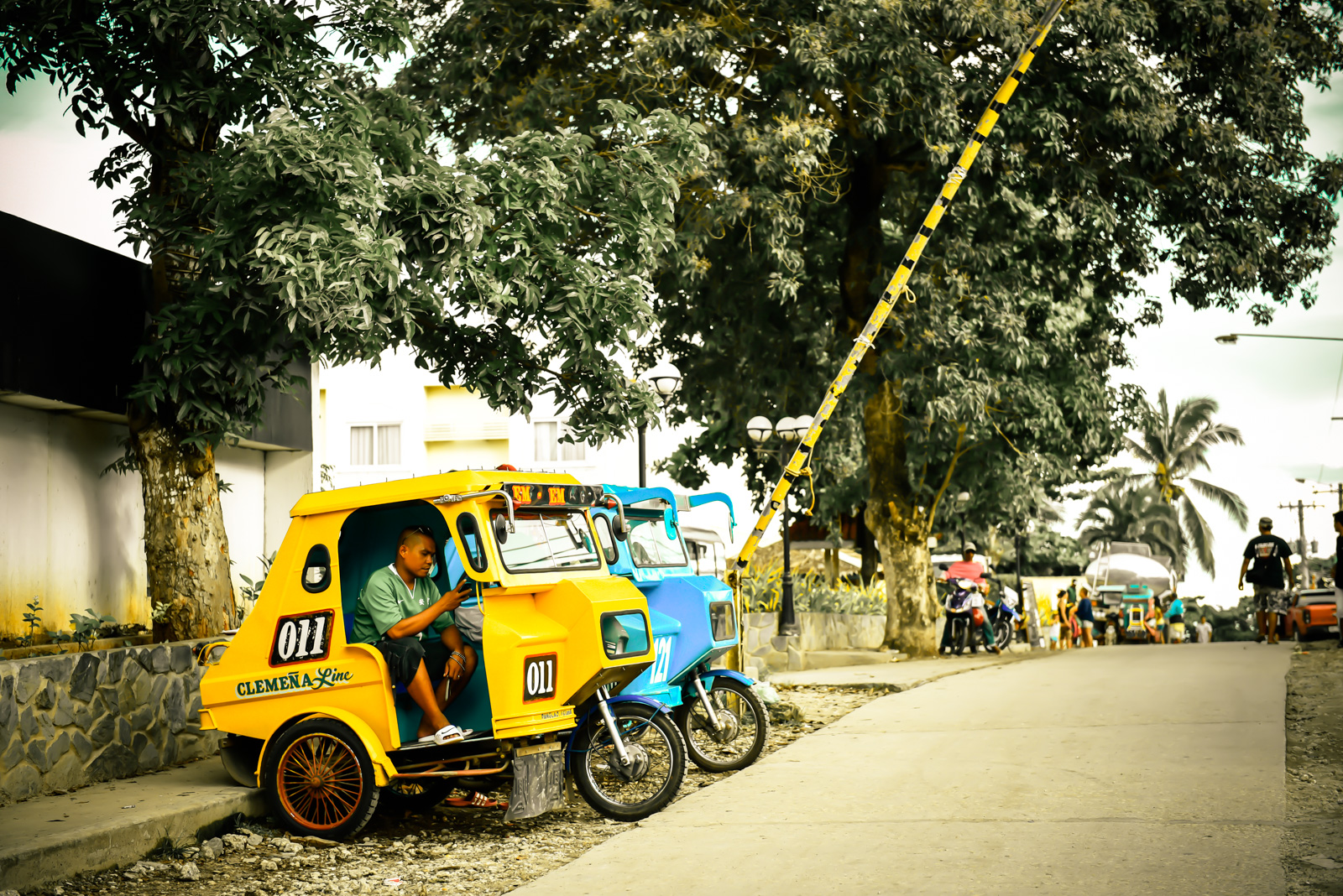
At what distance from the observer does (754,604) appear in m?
21.0

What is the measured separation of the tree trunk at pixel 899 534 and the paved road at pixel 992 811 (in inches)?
358

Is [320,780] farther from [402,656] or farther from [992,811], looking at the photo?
[992,811]

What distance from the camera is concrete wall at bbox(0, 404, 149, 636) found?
9.43 metres

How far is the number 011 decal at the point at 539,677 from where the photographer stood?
24.0 feet

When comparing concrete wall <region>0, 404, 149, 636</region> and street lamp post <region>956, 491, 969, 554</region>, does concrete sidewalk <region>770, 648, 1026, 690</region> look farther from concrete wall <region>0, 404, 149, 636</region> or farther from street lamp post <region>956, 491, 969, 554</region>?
street lamp post <region>956, 491, 969, 554</region>

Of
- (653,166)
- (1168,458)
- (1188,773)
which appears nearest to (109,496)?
(653,166)

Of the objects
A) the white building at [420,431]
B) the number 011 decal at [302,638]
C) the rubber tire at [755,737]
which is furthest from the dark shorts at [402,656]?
the white building at [420,431]

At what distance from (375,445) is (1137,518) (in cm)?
3621

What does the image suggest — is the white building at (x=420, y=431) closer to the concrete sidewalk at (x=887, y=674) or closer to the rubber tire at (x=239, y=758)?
the concrete sidewalk at (x=887, y=674)

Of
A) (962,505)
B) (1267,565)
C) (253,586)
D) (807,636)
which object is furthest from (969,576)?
(253,586)

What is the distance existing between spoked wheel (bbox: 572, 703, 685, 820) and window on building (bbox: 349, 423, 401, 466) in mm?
36815

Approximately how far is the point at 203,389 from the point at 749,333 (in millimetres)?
12191

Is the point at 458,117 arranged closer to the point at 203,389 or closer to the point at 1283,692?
the point at 203,389

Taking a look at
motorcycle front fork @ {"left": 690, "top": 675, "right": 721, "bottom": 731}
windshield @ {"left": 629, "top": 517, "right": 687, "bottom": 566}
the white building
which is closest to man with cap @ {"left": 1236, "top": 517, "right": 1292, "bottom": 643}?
windshield @ {"left": 629, "top": 517, "right": 687, "bottom": 566}
